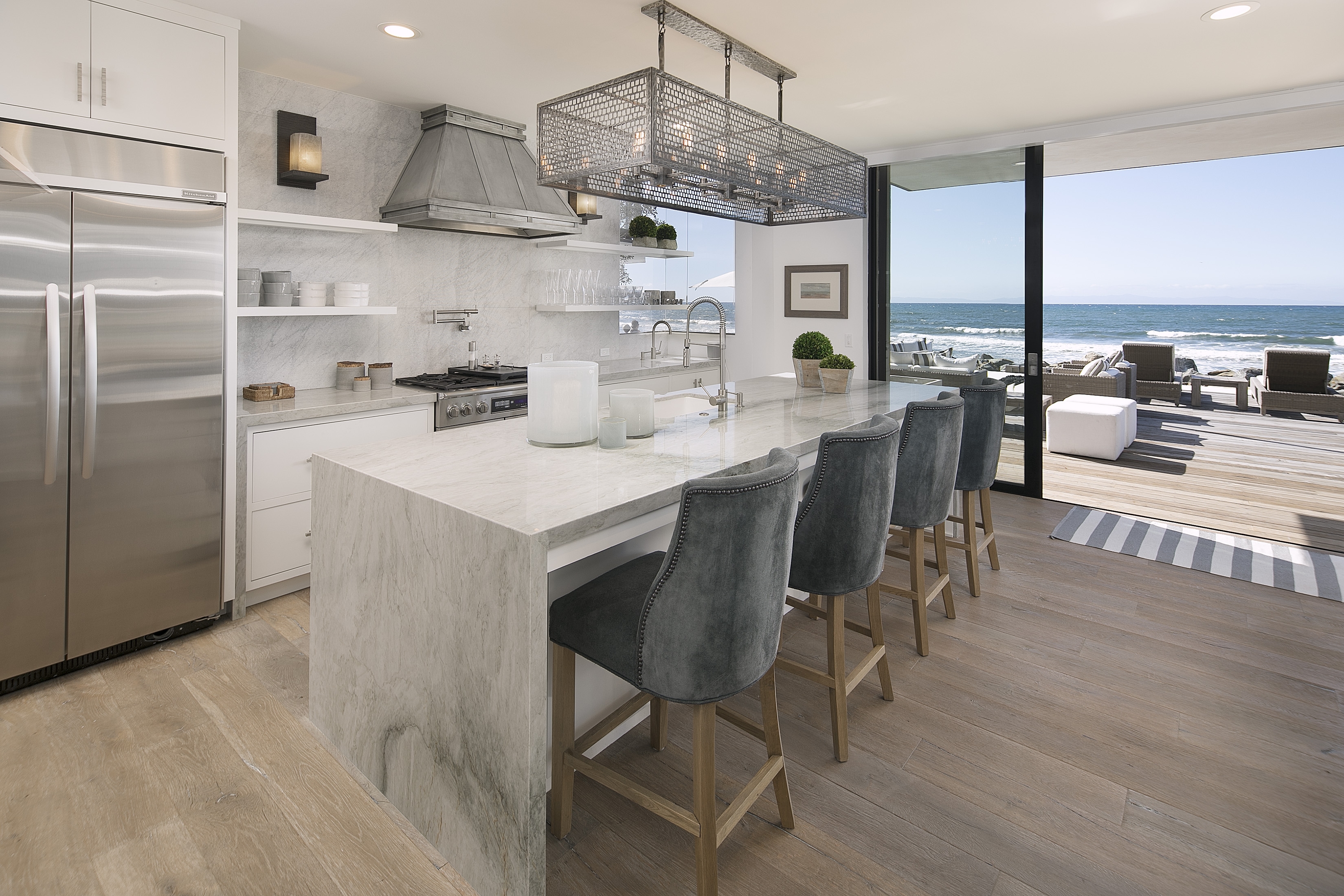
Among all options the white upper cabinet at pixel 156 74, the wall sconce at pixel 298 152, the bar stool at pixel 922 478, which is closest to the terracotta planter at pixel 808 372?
the bar stool at pixel 922 478

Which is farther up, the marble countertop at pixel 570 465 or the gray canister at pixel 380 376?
the gray canister at pixel 380 376

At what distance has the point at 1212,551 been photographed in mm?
3969

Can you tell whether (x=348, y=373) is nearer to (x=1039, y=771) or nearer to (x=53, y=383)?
(x=53, y=383)

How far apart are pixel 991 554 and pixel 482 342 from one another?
3.49 metres

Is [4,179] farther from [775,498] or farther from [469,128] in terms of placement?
[775,498]

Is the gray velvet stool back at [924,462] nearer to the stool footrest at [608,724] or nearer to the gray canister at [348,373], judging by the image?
the stool footrest at [608,724]

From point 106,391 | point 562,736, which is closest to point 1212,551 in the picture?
point 562,736

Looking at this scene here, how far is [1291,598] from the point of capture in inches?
131

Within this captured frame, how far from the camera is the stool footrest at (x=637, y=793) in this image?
1.54m

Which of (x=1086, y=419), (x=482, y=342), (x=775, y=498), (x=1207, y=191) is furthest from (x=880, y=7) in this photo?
(x=1207, y=191)

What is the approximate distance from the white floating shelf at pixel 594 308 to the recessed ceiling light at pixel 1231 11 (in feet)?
9.81

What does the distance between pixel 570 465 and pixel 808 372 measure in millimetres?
2189

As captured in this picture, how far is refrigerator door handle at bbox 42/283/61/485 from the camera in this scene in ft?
7.78

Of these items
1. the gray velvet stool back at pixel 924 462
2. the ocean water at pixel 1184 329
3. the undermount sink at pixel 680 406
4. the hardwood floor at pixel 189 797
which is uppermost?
the ocean water at pixel 1184 329
